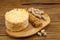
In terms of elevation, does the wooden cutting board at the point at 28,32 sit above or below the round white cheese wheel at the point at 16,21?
below

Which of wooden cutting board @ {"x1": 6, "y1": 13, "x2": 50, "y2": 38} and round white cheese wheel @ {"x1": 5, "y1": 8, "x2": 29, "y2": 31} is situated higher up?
round white cheese wheel @ {"x1": 5, "y1": 8, "x2": 29, "y2": 31}

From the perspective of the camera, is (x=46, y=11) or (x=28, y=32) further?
(x=46, y=11)

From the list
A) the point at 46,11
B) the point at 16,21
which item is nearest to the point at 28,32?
the point at 16,21

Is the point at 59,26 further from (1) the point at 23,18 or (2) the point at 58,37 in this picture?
(1) the point at 23,18

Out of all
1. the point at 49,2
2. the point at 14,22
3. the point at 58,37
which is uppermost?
the point at 49,2

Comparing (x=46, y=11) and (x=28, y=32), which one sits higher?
(x=46, y=11)

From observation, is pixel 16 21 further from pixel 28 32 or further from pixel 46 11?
pixel 46 11

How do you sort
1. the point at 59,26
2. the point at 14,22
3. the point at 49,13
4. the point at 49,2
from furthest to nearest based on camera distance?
the point at 49,2 → the point at 49,13 → the point at 59,26 → the point at 14,22

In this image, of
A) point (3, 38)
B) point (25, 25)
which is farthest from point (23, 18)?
point (3, 38)
